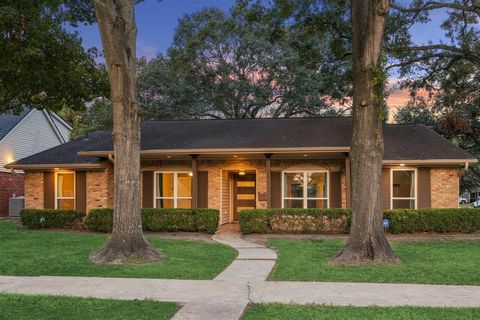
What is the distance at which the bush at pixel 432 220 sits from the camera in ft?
50.0

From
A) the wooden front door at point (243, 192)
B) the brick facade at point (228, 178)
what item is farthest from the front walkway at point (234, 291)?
the wooden front door at point (243, 192)

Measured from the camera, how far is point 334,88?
21734 mm

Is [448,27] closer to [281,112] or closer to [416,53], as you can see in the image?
[416,53]

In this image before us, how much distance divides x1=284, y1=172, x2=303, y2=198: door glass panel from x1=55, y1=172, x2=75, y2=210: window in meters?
8.62

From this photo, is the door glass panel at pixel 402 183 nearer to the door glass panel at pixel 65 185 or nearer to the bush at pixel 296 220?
the bush at pixel 296 220

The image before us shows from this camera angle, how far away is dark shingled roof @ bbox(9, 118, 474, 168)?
16705 mm

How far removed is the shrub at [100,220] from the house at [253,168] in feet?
5.48

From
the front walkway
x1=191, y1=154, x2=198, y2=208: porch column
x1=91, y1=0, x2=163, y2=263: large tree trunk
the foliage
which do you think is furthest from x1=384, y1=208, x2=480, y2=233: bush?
the foliage

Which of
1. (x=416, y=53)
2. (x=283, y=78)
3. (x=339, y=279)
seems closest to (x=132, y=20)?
(x=339, y=279)

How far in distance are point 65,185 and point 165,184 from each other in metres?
4.35

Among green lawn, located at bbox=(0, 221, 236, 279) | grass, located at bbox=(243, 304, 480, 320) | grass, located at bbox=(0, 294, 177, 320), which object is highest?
grass, located at bbox=(243, 304, 480, 320)

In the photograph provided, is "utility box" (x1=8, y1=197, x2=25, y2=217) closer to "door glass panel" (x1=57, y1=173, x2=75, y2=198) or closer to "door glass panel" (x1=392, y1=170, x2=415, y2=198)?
"door glass panel" (x1=57, y1=173, x2=75, y2=198)

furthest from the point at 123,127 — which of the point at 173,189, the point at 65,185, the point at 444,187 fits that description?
the point at 444,187

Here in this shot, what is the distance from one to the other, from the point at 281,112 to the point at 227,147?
14326 millimetres
